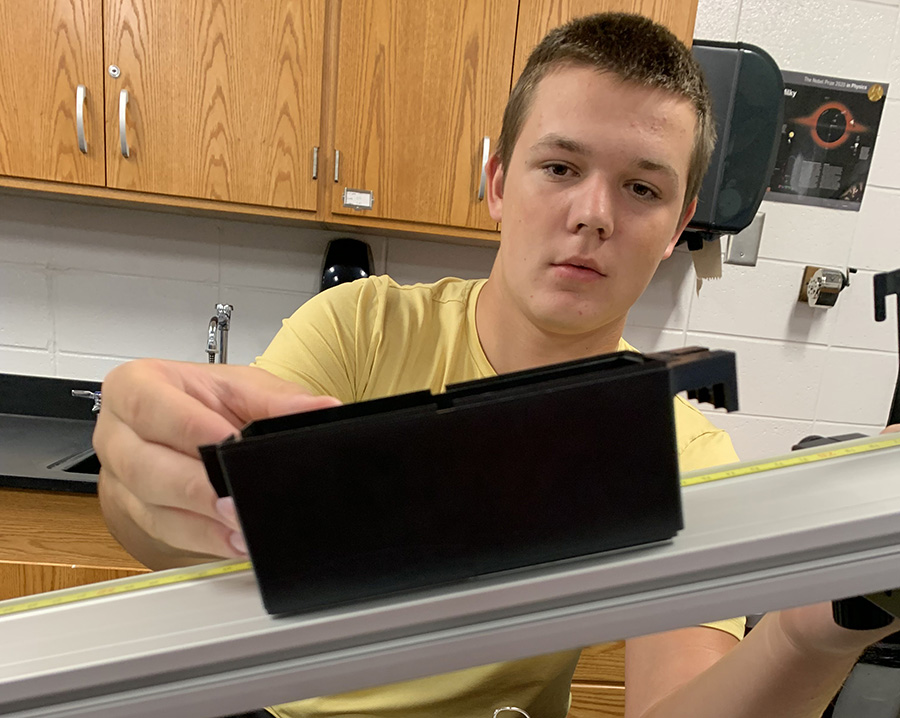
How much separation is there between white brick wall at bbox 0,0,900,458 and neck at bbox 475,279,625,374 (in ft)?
2.81

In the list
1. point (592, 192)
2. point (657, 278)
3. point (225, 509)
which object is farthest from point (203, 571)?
point (657, 278)

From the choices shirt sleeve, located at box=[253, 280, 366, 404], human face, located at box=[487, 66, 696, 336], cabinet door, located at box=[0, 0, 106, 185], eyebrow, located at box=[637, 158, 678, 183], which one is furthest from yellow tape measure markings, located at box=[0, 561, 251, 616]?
cabinet door, located at box=[0, 0, 106, 185]

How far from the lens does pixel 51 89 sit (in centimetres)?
129

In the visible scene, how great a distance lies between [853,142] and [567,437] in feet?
6.79

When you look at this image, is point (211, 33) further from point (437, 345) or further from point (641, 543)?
point (641, 543)

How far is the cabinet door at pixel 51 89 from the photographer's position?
4.15 ft

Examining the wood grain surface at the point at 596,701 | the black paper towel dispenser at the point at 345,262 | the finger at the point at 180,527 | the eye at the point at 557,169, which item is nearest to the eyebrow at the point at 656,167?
the eye at the point at 557,169

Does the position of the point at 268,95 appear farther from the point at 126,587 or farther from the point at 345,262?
the point at 126,587

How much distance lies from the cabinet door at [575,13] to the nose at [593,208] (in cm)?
72

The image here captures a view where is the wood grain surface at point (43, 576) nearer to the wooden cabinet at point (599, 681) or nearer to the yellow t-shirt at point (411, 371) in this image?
the yellow t-shirt at point (411, 371)

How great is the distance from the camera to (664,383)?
0.24 meters

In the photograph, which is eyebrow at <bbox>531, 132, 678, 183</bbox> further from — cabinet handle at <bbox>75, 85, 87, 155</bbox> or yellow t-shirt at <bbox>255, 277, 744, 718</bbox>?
cabinet handle at <bbox>75, 85, 87, 155</bbox>

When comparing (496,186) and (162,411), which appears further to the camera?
(496,186)

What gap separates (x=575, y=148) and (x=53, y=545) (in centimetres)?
127
